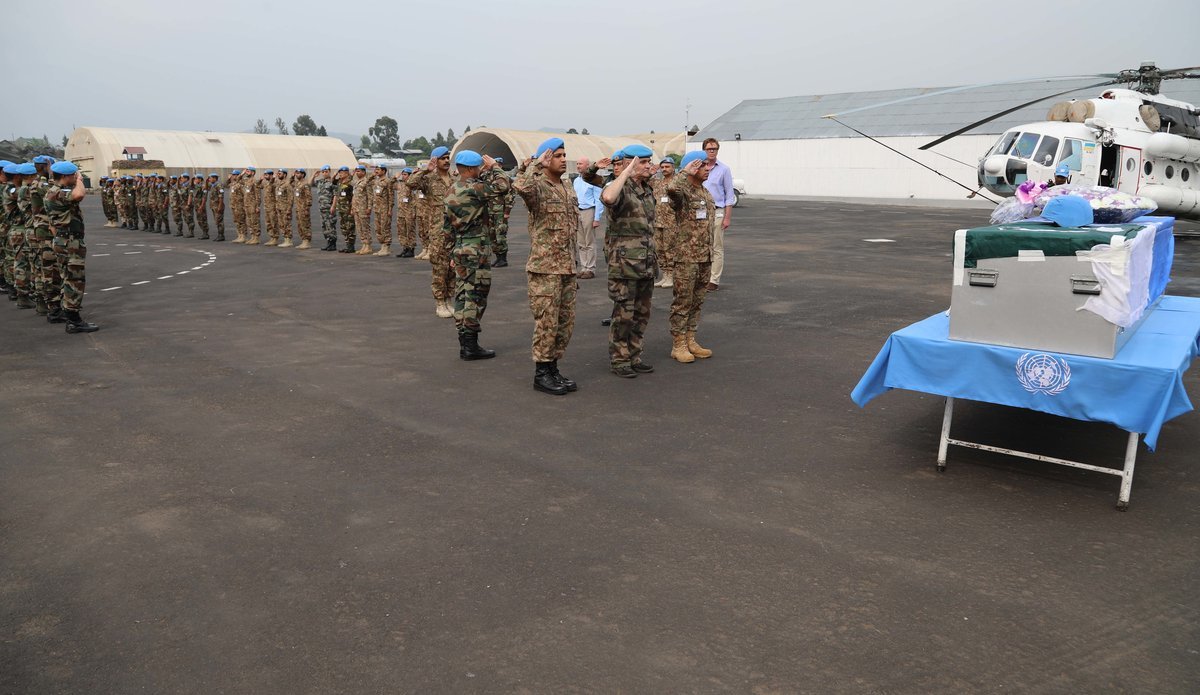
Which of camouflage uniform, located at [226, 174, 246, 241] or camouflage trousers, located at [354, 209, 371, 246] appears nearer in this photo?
camouflage trousers, located at [354, 209, 371, 246]

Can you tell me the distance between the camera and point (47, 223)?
937 cm

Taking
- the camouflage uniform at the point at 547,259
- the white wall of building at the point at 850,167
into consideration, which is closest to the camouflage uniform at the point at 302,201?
the camouflage uniform at the point at 547,259

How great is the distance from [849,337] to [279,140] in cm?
7194

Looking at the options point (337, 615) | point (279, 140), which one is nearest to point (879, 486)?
point (337, 615)

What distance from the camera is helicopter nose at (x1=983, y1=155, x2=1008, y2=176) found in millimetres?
15859

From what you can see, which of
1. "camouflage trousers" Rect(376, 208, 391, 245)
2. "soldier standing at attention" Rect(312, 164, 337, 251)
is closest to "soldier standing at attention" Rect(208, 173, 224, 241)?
"soldier standing at attention" Rect(312, 164, 337, 251)

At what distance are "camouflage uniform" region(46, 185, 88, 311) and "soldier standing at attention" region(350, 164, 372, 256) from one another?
7830 mm

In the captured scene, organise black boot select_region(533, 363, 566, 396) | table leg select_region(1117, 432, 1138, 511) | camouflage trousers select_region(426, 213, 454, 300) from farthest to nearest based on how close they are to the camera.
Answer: camouflage trousers select_region(426, 213, 454, 300) → black boot select_region(533, 363, 566, 396) → table leg select_region(1117, 432, 1138, 511)

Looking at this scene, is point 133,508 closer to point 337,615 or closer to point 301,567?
point 301,567

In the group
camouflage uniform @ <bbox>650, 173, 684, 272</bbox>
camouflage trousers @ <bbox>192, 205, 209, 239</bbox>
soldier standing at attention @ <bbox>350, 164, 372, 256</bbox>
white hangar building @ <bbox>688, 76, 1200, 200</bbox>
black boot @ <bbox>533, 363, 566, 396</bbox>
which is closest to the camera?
black boot @ <bbox>533, 363, 566, 396</bbox>

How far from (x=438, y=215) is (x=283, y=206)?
10.6 meters

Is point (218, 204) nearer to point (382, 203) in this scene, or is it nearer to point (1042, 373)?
point (382, 203)

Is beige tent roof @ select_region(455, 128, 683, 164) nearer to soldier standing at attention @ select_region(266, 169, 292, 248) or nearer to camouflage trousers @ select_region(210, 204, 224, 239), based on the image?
camouflage trousers @ select_region(210, 204, 224, 239)

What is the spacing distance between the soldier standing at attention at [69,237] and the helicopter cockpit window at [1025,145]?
50.9 feet
